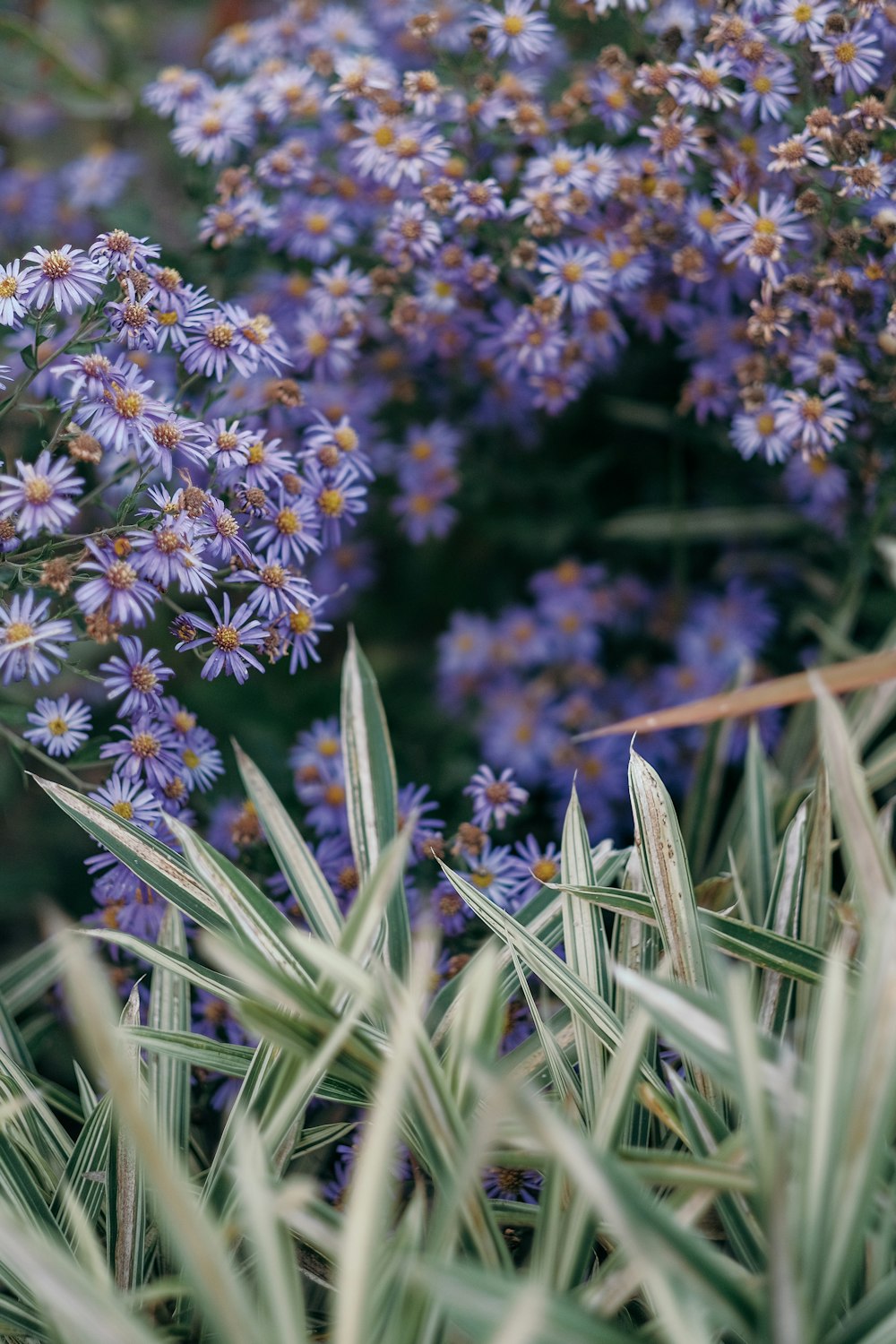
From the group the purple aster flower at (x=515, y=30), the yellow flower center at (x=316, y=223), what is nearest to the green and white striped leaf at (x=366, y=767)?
the yellow flower center at (x=316, y=223)

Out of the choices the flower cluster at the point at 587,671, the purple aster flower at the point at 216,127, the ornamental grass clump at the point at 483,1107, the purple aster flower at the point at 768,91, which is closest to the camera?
the ornamental grass clump at the point at 483,1107

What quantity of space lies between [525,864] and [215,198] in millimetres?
675

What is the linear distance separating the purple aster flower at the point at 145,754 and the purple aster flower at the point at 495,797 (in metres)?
0.24

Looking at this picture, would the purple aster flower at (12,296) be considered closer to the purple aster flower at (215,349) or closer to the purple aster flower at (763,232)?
the purple aster flower at (215,349)

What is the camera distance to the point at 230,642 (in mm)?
733

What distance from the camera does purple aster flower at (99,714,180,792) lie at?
29.9 inches

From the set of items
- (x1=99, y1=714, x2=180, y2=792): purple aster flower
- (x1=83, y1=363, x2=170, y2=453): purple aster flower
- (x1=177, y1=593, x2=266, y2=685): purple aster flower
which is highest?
(x1=83, y1=363, x2=170, y2=453): purple aster flower

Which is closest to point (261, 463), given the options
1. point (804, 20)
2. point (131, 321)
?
point (131, 321)

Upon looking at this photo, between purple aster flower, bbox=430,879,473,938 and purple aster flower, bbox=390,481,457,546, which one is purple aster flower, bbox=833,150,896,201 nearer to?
purple aster flower, bbox=390,481,457,546

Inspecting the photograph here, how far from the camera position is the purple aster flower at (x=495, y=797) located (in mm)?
854

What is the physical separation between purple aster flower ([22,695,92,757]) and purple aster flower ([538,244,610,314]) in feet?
1.70

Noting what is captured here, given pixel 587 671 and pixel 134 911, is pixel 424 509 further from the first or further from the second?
pixel 134 911

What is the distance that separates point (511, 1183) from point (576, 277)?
71cm

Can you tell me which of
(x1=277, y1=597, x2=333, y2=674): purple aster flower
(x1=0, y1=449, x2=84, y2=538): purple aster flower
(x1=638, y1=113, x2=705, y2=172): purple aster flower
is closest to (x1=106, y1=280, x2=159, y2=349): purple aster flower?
(x1=0, y1=449, x2=84, y2=538): purple aster flower
